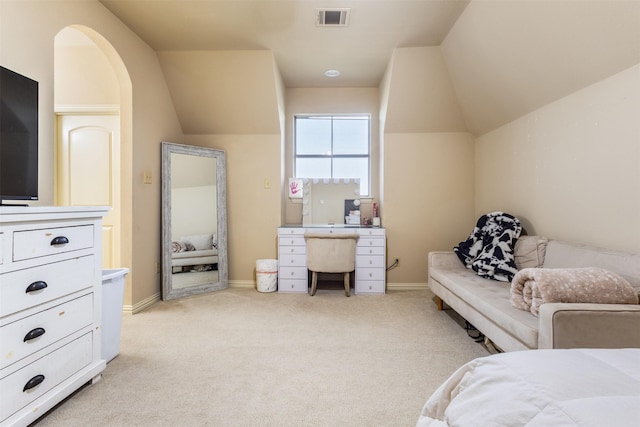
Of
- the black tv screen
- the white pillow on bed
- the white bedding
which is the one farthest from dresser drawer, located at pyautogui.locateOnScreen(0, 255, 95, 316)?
the white pillow on bed

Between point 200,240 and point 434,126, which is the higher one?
point 434,126

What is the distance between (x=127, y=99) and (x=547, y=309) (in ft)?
11.8

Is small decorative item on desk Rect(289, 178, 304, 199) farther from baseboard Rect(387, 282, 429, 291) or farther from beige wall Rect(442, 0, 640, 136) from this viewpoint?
beige wall Rect(442, 0, 640, 136)

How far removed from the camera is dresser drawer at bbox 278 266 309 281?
146 inches

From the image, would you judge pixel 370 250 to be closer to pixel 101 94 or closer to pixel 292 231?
pixel 292 231

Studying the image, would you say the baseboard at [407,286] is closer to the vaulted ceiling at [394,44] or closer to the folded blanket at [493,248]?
the folded blanket at [493,248]

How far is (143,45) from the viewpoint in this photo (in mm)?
3117

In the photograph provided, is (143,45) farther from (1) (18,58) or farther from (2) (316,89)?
(2) (316,89)

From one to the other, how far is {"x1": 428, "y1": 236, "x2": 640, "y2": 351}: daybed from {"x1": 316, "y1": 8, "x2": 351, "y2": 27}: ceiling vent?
2.46 metres

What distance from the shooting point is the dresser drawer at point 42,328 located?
1264 millimetres

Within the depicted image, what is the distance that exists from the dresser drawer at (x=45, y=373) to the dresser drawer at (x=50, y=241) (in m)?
0.49

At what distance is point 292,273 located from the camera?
3.71 m

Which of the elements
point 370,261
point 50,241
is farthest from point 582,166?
point 50,241

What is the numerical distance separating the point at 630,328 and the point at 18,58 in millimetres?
3456
